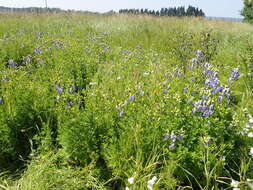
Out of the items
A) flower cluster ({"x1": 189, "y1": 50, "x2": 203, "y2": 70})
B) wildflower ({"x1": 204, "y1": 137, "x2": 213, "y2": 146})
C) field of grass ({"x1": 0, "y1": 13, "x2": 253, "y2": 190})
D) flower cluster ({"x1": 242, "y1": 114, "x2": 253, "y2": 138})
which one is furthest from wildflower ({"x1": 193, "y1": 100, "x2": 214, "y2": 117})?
flower cluster ({"x1": 189, "y1": 50, "x2": 203, "y2": 70})

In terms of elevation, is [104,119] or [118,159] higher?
[104,119]

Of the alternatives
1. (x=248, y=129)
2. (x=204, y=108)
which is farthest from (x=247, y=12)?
(x=204, y=108)

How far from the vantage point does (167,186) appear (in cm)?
194

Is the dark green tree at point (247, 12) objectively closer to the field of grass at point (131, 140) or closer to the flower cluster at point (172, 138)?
the field of grass at point (131, 140)

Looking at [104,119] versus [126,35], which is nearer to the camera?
[104,119]

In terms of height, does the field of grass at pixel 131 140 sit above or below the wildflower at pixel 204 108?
below

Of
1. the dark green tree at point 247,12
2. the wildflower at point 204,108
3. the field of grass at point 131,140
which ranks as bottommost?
the field of grass at point 131,140

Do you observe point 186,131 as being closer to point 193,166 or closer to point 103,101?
point 193,166

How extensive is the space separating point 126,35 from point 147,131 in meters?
5.97

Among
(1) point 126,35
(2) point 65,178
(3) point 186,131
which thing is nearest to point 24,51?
(1) point 126,35

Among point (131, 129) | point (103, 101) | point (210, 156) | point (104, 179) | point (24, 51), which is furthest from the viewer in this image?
point (24, 51)

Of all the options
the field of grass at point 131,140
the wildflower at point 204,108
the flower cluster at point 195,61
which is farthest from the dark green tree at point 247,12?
the wildflower at point 204,108

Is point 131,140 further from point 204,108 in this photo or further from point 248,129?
point 248,129

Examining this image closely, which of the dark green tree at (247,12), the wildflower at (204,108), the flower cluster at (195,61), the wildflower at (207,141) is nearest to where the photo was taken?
the wildflower at (207,141)
